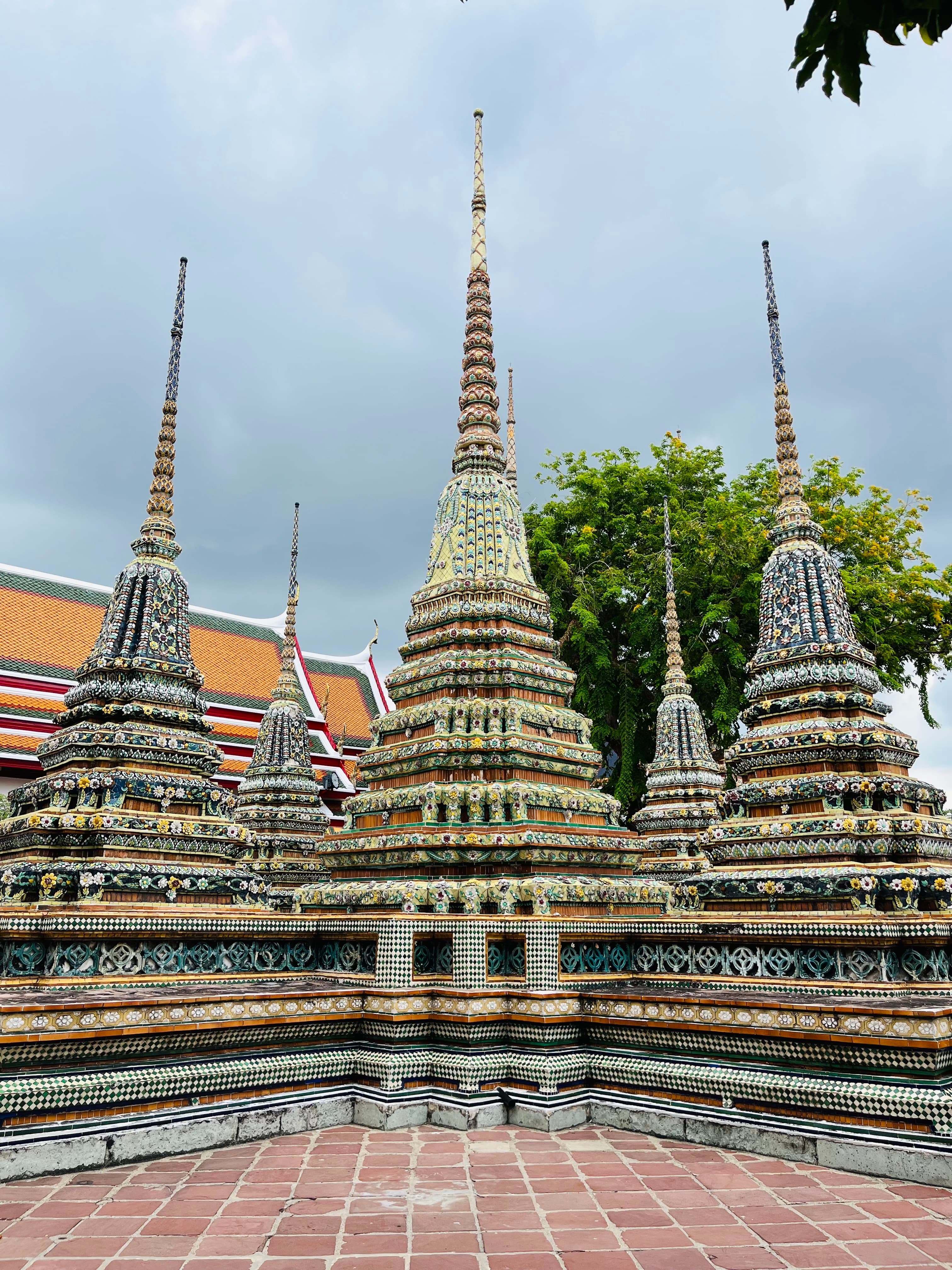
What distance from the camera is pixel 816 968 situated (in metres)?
7.64

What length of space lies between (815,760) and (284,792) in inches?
440

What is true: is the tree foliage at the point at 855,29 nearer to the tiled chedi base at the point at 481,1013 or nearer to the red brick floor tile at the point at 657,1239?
the red brick floor tile at the point at 657,1239

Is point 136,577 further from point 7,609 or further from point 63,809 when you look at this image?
point 7,609

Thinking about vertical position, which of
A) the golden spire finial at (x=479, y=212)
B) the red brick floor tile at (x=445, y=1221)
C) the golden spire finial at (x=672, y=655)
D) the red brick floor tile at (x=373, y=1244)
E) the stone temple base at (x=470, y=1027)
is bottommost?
the red brick floor tile at (x=445, y=1221)

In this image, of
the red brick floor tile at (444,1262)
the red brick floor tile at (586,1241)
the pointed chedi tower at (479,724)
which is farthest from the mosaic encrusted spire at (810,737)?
the red brick floor tile at (444,1262)

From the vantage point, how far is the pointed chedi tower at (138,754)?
913 centimetres

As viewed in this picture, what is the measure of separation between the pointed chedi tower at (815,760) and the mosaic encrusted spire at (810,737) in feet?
0.04

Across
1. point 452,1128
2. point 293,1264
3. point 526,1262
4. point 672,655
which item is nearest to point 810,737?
point 452,1128

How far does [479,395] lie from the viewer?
11727 millimetres

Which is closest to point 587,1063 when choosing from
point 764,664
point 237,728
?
point 764,664

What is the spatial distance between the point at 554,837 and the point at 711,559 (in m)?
16.1

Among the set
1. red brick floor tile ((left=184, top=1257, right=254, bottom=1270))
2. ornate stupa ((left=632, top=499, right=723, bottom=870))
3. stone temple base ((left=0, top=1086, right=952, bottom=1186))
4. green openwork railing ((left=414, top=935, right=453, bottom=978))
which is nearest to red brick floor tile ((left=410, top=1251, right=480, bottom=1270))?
red brick floor tile ((left=184, top=1257, right=254, bottom=1270))

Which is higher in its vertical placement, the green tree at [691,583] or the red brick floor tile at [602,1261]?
the green tree at [691,583]

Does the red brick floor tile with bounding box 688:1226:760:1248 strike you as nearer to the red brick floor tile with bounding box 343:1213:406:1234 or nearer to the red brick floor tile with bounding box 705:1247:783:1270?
the red brick floor tile with bounding box 705:1247:783:1270
